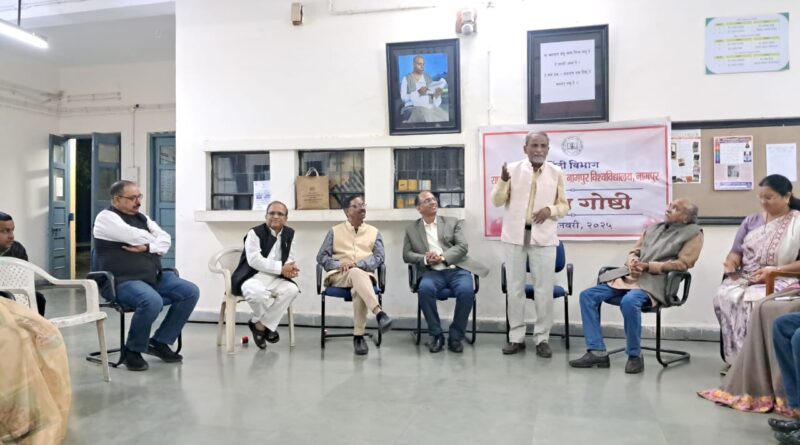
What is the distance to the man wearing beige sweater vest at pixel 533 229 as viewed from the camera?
13.5ft

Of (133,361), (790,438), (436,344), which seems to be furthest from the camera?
(436,344)

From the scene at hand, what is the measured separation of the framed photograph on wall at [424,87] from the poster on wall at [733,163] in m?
2.10

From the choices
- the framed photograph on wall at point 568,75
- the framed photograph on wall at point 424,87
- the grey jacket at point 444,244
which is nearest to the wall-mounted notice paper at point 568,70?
the framed photograph on wall at point 568,75

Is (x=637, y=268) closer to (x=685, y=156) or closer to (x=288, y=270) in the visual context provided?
(x=685, y=156)

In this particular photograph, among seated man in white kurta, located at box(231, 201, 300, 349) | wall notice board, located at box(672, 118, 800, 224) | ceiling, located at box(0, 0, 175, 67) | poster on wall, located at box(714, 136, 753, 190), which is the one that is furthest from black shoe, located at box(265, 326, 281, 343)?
poster on wall, located at box(714, 136, 753, 190)

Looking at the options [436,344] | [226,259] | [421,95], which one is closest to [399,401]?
[436,344]

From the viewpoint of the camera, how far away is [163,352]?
3.98 metres

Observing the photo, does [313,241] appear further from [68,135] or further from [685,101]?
[68,135]

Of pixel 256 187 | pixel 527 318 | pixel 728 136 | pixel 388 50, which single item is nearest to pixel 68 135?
pixel 256 187

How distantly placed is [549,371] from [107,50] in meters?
7.01

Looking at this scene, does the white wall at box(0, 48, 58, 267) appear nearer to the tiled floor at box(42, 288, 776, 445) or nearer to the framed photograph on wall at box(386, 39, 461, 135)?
the tiled floor at box(42, 288, 776, 445)

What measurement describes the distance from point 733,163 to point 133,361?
15.3 feet

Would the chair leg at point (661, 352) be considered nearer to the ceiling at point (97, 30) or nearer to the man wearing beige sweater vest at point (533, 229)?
the man wearing beige sweater vest at point (533, 229)

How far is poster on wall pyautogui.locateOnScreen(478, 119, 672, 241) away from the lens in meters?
4.65
